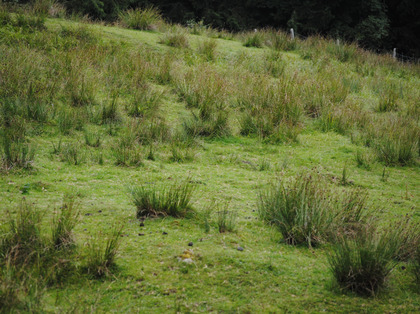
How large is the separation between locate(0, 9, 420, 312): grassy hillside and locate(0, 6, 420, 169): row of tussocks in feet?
0.14

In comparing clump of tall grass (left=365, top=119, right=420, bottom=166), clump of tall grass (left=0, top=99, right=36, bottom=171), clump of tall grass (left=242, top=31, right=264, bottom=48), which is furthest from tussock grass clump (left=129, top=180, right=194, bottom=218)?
clump of tall grass (left=242, top=31, right=264, bottom=48)

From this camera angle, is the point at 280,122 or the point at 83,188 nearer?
the point at 83,188

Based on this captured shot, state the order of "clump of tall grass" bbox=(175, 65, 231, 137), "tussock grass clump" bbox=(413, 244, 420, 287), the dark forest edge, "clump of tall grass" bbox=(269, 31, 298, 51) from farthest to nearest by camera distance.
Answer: the dark forest edge < "clump of tall grass" bbox=(269, 31, 298, 51) < "clump of tall grass" bbox=(175, 65, 231, 137) < "tussock grass clump" bbox=(413, 244, 420, 287)

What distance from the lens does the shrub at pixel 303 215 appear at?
3816 millimetres

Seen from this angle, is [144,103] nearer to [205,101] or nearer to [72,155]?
[205,101]

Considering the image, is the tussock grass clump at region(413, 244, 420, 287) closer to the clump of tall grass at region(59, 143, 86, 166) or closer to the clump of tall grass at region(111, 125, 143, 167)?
the clump of tall grass at region(111, 125, 143, 167)

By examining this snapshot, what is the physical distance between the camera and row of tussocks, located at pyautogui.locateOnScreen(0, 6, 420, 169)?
7027 mm

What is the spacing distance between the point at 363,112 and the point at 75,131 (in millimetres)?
6284

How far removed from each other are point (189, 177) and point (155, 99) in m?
3.72

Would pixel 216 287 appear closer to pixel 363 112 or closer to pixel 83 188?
pixel 83 188

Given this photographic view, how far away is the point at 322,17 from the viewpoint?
86.9ft

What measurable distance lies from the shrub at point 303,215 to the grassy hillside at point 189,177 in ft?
0.08

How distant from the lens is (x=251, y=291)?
301cm

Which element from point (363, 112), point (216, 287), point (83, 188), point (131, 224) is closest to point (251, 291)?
point (216, 287)
